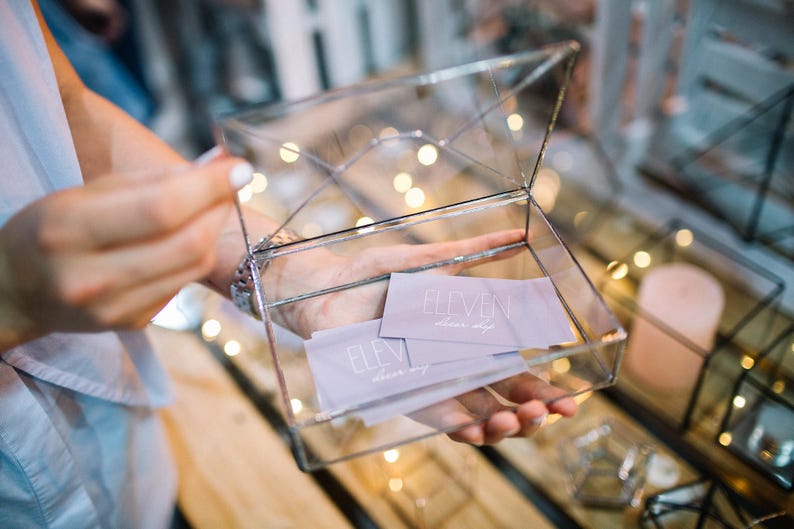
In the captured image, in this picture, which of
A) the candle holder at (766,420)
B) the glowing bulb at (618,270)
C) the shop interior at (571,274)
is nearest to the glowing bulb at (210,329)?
the shop interior at (571,274)

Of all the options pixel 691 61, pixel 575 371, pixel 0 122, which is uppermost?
pixel 0 122

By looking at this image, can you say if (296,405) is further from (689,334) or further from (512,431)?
(689,334)

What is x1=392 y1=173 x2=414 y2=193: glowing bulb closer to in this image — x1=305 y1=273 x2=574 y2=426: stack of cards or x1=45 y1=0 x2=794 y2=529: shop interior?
x1=45 y1=0 x2=794 y2=529: shop interior

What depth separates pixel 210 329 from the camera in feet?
3.56

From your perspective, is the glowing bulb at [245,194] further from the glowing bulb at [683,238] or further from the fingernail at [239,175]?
the glowing bulb at [683,238]

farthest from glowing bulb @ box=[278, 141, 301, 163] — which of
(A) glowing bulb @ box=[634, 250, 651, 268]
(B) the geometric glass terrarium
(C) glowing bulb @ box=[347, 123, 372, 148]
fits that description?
(A) glowing bulb @ box=[634, 250, 651, 268]

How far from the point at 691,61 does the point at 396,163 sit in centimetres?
64

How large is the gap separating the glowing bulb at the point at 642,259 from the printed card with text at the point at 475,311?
0.44 meters

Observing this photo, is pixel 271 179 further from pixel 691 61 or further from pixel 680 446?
pixel 691 61

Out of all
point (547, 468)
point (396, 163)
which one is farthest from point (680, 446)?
point (396, 163)

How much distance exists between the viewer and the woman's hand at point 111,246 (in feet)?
1.46

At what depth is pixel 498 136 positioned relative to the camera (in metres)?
0.91

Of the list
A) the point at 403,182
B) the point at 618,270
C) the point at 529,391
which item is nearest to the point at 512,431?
the point at 529,391

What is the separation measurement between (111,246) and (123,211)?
32 mm
